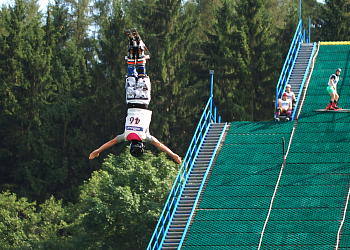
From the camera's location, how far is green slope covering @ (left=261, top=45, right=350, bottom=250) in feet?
65.8

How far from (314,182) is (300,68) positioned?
8577mm

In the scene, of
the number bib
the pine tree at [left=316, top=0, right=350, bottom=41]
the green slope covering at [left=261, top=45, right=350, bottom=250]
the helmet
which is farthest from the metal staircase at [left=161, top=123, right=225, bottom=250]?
the pine tree at [left=316, top=0, right=350, bottom=41]

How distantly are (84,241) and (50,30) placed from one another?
2484cm

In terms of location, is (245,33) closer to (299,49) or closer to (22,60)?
(299,49)

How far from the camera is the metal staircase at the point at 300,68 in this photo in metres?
28.2

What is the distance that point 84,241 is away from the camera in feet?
97.2

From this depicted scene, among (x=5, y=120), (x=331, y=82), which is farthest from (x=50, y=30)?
(x=331, y=82)

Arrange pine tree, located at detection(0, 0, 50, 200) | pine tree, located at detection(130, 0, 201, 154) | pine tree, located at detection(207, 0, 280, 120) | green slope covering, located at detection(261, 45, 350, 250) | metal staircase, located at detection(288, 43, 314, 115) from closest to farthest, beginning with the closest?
green slope covering, located at detection(261, 45, 350, 250), metal staircase, located at detection(288, 43, 314, 115), pine tree, located at detection(207, 0, 280, 120), pine tree, located at detection(130, 0, 201, 154), pine tree, located at detection(0, 0, 50, 200)

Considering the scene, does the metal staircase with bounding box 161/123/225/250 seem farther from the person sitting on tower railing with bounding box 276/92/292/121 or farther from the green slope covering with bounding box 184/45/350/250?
the person sitting on tower railing with bounding box 276/92/292/121

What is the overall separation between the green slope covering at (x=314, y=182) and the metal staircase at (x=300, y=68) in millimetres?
715

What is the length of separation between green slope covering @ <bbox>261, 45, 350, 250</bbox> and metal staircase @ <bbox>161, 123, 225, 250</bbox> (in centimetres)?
296

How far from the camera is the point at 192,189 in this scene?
2334 cm

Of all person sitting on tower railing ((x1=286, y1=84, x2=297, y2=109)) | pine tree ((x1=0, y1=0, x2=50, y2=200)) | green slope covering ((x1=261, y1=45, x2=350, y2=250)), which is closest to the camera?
green slope covering ((x1=261, y1=45, x2=350, y2=250))

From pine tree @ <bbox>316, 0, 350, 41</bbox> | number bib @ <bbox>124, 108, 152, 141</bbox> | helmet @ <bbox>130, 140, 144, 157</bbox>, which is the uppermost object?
pine tree @ <bbox>316, 0, 350, 41</bbox>
